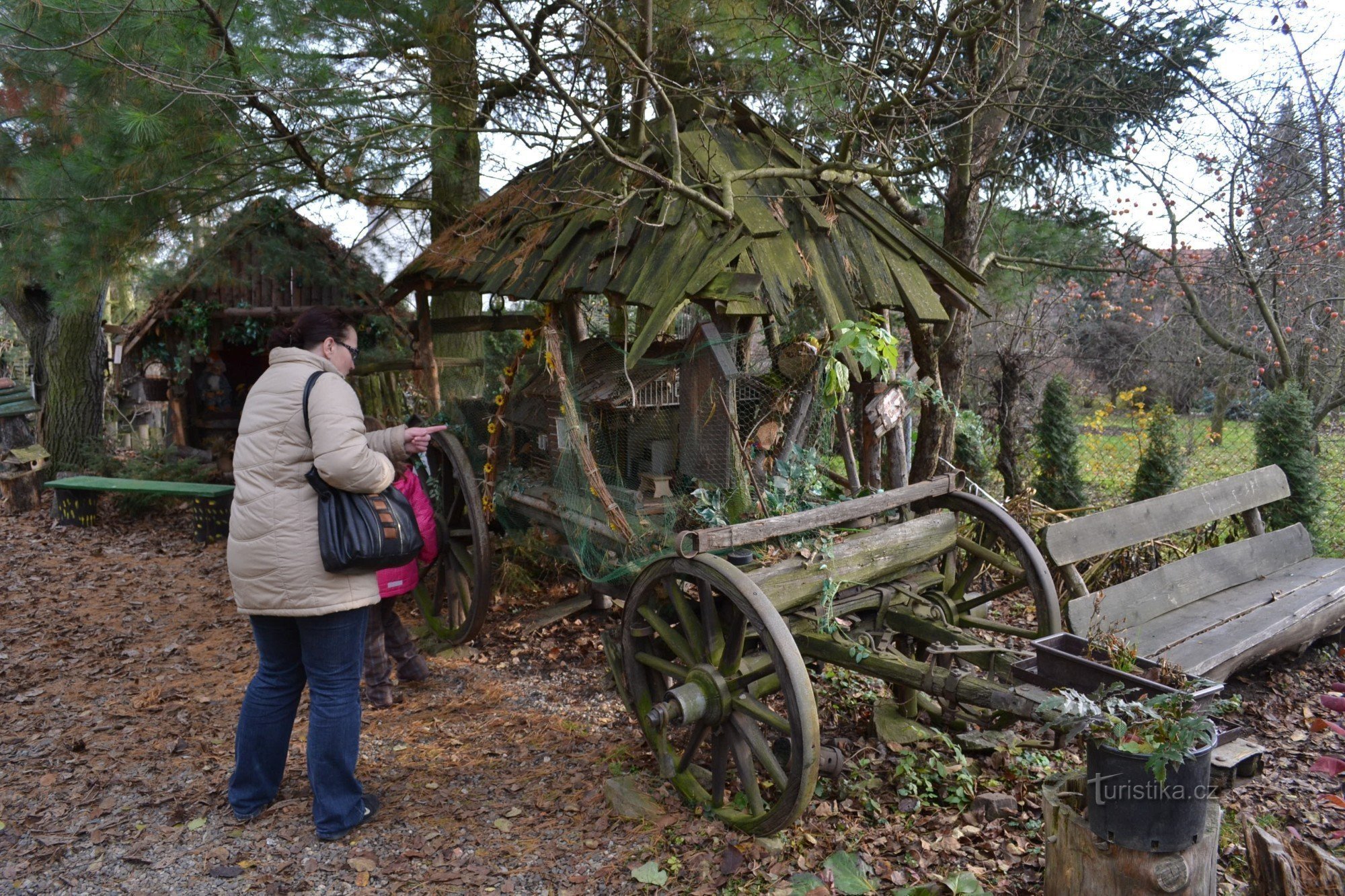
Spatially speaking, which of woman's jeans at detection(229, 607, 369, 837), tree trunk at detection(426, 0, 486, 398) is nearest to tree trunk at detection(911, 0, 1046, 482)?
tree trunk at detection(426, 0, 486, 398)

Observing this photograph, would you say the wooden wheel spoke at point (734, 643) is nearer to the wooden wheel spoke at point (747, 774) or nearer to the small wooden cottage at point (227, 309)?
the wooden wheel spoke at point (747, 774)

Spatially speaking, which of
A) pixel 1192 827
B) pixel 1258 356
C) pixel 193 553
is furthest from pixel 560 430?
pixel 1258 356

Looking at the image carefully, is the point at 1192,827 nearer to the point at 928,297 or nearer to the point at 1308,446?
the point at 928,297

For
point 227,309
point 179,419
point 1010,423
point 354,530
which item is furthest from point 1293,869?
point 179,419

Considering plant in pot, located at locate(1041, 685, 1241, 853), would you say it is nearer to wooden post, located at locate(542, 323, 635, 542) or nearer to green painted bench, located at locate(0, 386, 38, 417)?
wooden post, located at locate(542, 323, 635, 542)

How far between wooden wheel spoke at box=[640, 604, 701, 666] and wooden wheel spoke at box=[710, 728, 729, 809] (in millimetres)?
317

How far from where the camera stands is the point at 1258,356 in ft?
32.2

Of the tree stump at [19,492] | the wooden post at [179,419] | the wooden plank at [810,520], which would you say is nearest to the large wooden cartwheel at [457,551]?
the wooden plank at [810,520]

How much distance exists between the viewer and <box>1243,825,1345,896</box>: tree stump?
240cm

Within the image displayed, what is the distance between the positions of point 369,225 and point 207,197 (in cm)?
138

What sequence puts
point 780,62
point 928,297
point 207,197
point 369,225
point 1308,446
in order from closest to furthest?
point 928,297 → point 780,62 → point 207,197 → point 1308,446 → point 369,225

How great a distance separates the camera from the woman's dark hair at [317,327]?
3566mm

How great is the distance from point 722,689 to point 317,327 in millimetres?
2247

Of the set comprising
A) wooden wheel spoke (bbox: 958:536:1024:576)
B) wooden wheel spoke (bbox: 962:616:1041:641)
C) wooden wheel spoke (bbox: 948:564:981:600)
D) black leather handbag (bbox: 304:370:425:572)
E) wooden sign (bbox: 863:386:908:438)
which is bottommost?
wooden wheel spoke (bbox: 962:616:1041:641)
